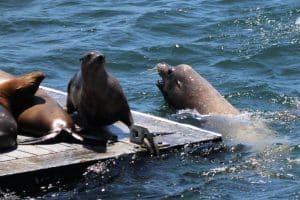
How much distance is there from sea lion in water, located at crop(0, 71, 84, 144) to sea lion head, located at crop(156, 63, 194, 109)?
2855 mm

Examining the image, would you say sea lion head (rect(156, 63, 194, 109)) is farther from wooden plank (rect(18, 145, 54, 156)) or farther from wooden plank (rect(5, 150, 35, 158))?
wooden plank (rect(5, 150, 35, 158))

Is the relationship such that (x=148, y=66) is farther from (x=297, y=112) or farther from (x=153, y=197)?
(x=153, y=197)

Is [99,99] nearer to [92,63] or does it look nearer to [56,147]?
[92,63]

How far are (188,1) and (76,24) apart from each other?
3.11 meters

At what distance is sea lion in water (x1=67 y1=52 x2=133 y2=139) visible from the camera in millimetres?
9672

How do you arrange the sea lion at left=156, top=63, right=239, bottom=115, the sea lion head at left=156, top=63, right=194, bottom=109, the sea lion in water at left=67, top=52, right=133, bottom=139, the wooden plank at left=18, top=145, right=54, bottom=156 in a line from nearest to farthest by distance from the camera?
the wooden plank at left=18, top=145, right=54, bottom=156, the sea lion in water at left=67, top=52, right=133, bottom=139, the sea lion at left=156, top=63, right=239, bottom=115, the sea lion head at left=156, top=63, right=194, bottom=109

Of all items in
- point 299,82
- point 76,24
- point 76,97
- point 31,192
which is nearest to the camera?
point 31,192

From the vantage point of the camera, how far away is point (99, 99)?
31.9 feet

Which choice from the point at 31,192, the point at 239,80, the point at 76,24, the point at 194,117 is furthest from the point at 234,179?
the point at 76,24

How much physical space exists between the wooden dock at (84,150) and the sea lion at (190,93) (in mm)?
1518

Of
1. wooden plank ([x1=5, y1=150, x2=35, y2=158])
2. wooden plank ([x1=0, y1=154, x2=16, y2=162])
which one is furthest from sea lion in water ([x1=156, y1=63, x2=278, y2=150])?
wooden plank ([x1=0, y1=154, x2=16, y2=162])

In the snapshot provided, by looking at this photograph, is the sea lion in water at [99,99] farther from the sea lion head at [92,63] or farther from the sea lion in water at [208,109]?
the sea lion in water at [208,109]

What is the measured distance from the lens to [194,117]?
11820 mm

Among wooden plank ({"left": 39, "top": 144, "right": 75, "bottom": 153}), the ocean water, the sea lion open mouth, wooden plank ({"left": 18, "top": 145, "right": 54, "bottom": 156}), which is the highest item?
wooden plank ({"left": 18, "top": 145, "right": 54, "bottom": 156})
